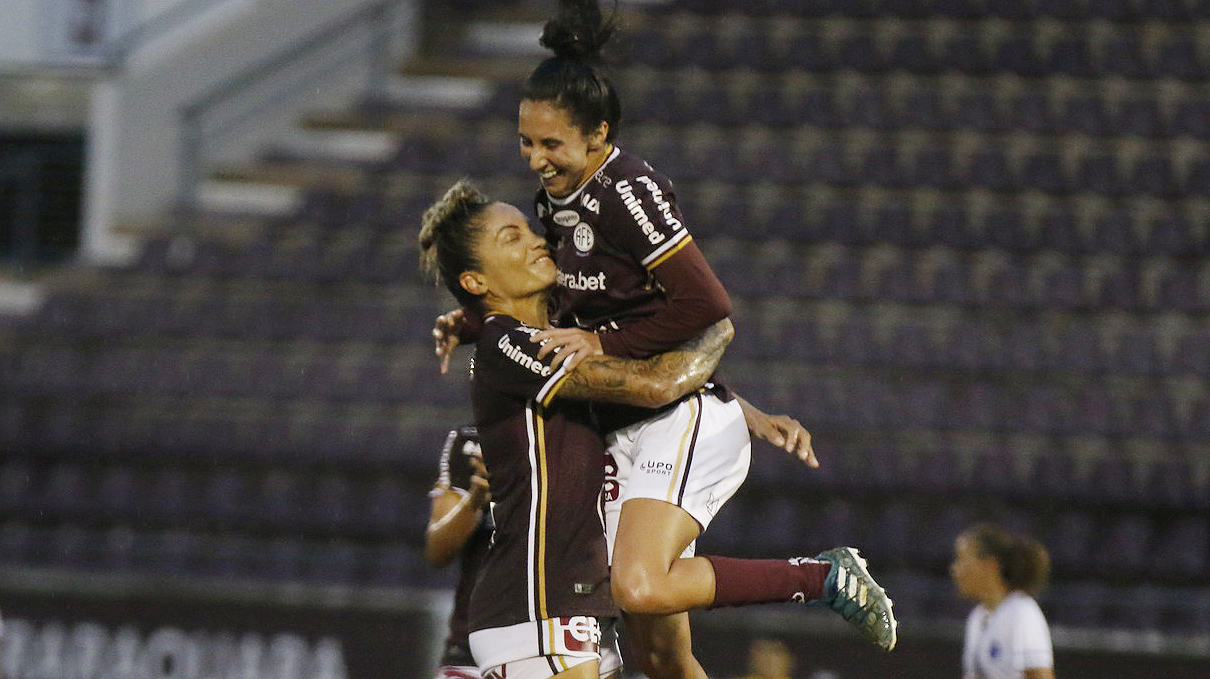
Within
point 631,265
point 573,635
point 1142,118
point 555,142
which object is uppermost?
point 1142,118

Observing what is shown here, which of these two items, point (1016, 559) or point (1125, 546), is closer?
point (1016, 559)

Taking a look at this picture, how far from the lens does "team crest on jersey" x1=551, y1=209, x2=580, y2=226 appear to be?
3.54 metres

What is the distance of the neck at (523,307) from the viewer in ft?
11.9

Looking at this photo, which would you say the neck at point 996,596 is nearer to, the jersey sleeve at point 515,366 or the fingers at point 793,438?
the fingers at point 793,438

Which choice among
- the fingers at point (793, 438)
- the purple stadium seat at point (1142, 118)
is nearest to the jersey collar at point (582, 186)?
the fingers at point (793, 438)

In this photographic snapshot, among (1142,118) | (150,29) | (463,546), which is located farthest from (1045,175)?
(463,546)

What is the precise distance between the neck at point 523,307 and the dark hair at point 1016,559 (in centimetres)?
217

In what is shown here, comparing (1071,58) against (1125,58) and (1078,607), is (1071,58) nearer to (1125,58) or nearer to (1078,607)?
(1125,58)

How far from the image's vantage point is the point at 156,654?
23.2 ft

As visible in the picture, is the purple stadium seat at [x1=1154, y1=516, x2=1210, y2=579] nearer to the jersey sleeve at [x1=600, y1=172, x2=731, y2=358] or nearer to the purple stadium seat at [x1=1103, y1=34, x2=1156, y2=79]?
the purple stadium seat at [x1=1103, y1=34, x2=1156, y2=79]

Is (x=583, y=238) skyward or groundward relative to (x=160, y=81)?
groundward

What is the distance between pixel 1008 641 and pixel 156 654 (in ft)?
12.4

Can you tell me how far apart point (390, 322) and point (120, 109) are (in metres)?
3.30

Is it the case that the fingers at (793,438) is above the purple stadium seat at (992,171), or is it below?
below
